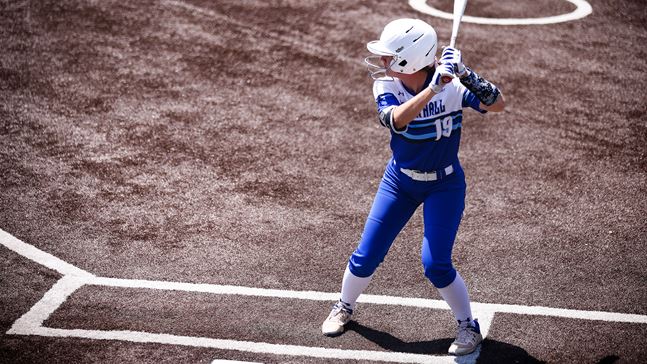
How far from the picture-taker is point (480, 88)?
216 inches

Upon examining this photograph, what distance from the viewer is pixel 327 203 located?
27.1 feet

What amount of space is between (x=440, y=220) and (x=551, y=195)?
3.05 m

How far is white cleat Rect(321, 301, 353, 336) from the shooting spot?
6199 mm

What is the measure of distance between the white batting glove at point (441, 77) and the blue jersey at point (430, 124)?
1.07ft

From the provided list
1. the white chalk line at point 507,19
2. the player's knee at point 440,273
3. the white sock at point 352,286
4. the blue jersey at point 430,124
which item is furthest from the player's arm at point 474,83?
the white chalk line at point 507,19

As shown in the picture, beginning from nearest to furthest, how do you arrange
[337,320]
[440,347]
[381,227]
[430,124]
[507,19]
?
[430,124] < [381,227] < [440,347] < [337,320] < [507,19]

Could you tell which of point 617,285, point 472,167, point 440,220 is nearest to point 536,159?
point 472,167

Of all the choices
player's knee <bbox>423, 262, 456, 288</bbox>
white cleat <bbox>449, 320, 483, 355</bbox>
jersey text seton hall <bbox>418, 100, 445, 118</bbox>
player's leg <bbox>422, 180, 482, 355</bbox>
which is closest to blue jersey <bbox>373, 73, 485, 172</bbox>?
jersey text seton hall <bbox>418, 100, 445, 118</bbox>

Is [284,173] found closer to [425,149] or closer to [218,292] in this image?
[218,292]

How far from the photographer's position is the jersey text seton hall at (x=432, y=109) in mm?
5637

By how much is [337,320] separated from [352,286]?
0.32m

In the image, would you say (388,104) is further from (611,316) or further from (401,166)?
(611,316)

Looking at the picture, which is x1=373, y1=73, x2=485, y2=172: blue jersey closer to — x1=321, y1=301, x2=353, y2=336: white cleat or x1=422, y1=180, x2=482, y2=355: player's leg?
x1=422, y1=180, x2=482, y2=355: player's leg

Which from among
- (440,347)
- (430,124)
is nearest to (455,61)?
(430,124)
